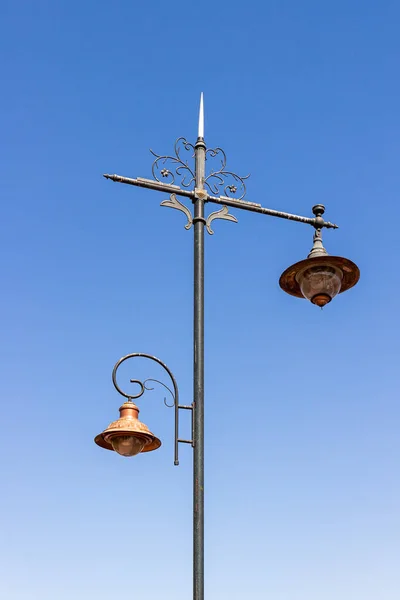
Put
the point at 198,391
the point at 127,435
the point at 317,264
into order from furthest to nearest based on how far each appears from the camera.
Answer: the point at 317,264 < the point at 127,435 < the point at 198,391

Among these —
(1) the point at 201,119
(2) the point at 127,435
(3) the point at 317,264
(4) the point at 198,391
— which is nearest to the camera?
(4) the point at 198,391

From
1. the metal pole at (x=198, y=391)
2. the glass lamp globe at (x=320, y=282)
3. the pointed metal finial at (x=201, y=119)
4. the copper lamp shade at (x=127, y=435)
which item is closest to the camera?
the metal pole at (x=198, y=391)

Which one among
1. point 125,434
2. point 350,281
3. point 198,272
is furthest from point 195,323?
point 350,281

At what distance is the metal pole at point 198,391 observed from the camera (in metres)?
6.63

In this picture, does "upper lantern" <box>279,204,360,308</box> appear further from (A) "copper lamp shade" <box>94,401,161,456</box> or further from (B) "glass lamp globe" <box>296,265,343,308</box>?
(A) "copper lamp shade" <box>94,401,161,456</box>

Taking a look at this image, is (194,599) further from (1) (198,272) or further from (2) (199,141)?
(2) (199,141)

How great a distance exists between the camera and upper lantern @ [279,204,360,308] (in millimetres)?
8141

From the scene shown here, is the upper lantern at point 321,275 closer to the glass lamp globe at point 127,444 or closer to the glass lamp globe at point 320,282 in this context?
the glass lamp globe at point 320,282

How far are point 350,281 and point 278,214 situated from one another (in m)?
1.02

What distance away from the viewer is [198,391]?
7.26 m

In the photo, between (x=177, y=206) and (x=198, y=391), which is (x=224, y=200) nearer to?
(x=177, y=206)

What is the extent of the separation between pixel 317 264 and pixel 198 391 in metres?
1.88

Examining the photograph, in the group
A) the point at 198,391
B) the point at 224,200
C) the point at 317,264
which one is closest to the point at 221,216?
the point at 224,200

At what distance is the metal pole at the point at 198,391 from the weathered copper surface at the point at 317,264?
1050 mm
